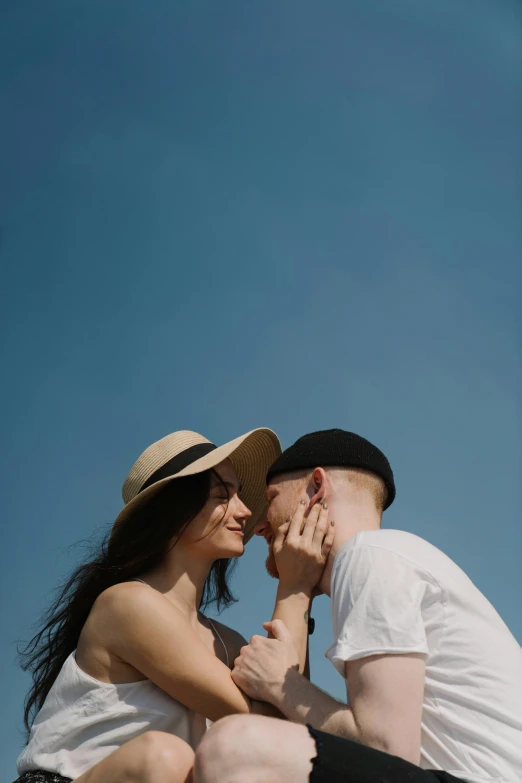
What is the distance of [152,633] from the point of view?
391 centimetres

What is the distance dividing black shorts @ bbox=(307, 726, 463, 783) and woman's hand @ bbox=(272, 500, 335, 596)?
1.51m

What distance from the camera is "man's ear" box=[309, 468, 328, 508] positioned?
14.0 feet

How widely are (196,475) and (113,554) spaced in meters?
0.60

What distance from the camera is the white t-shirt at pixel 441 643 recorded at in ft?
9.96

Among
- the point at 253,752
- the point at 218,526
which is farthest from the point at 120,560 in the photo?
the point at 253,752

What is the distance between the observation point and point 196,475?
473 centimetres

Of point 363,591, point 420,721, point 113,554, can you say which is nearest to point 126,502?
point 113,554

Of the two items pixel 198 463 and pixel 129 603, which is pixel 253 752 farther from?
pixel 198 463

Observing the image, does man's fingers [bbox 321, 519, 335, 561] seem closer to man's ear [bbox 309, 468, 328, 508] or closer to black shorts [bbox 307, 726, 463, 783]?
man's ear [bbox 309, 468, 328, 508]

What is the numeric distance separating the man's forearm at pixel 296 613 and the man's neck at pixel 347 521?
0.14 meters

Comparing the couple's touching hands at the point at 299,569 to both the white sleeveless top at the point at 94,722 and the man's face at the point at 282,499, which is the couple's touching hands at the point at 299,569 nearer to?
the man's face at the point at 282,499

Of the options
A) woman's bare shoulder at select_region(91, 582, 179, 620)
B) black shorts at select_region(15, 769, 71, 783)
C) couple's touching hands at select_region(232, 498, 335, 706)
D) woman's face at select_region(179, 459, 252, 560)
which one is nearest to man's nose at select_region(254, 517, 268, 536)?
woman's face at select_region(179, 459, 252, 560)

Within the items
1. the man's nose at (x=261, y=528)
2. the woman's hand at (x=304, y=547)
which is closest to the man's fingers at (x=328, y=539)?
the woman's hand at (x=304, y=547)

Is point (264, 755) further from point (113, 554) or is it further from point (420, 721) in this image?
point (113, 554)
